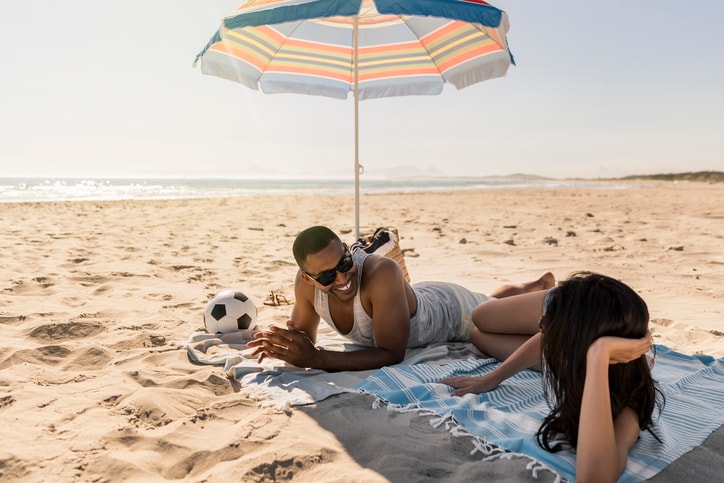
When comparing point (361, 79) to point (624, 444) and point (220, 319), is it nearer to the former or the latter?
point (220, 319)

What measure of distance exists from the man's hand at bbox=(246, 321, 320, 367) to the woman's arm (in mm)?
1603

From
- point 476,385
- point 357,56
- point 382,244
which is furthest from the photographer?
point 357,56

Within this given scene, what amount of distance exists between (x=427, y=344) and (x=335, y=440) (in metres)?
1.49

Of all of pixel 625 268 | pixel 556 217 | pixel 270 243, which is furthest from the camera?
pixel 556 217

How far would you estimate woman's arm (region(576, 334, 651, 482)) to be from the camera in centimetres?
184

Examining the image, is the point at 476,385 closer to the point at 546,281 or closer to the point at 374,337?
the point at 374,337

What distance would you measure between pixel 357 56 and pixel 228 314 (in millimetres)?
2759

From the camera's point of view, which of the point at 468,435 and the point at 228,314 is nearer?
the point at 468,435

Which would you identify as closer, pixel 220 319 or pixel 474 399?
pixel 474 399

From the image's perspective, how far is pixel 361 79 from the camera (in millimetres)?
5926

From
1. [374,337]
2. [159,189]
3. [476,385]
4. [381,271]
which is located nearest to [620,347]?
[476,385]

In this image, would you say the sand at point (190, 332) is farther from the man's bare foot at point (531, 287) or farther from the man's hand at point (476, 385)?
the man's bare foot at point (531, 287)

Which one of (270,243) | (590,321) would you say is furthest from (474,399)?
(270,243)

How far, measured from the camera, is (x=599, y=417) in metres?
1.85
